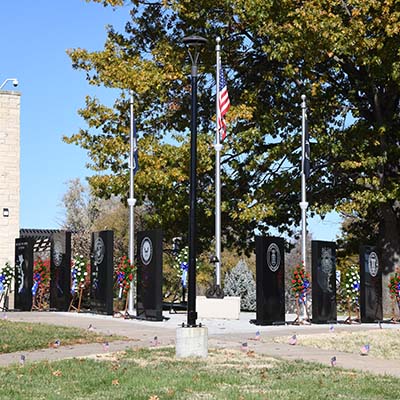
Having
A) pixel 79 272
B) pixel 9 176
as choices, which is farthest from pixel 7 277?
pixel 9 176

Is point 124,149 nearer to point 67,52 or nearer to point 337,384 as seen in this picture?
point 67,52

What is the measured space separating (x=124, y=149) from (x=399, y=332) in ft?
45.3

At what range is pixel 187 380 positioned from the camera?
11.4 metres

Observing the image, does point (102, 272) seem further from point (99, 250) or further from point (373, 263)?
point (373, 263)

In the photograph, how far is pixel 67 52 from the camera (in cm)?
3344

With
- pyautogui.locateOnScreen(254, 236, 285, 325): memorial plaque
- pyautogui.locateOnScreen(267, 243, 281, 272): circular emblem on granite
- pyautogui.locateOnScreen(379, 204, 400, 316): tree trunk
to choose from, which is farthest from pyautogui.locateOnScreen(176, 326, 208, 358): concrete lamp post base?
pyautogui.locateOnScreen(379, 204, 400, 316): tree trunk

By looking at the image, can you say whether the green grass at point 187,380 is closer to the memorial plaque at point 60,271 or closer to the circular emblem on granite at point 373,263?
the circular emblem on granite at point 373,263

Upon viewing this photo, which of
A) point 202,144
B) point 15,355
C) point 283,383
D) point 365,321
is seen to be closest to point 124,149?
point 202,144

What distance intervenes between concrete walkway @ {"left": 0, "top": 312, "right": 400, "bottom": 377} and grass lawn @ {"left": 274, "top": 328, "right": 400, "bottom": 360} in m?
0.67

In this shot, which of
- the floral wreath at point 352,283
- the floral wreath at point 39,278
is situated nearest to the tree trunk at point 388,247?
the floral wreath at point 352,283

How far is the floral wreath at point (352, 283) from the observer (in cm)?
2506

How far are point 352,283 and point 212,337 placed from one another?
8579 millimetres

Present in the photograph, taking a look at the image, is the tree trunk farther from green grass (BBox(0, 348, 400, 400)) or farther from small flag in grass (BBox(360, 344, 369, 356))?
green grass (BBox(0, 348, 400, 400))

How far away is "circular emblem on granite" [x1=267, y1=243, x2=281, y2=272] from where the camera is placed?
22.7 meters
